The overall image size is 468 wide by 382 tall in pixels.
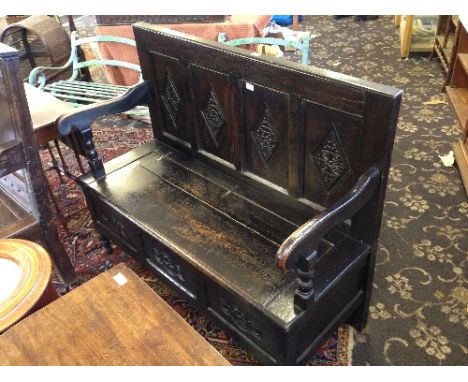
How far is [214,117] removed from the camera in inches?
84.4

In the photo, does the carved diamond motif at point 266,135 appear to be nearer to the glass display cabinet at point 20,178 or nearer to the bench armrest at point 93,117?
the bench armrest at point 93,117

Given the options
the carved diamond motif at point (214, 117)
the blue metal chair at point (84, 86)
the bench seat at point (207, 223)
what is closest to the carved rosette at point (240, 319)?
the bench seat at point (207, 223)

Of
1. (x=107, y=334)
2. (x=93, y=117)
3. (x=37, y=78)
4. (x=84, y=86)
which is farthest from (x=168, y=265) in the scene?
(x=37, y=78)

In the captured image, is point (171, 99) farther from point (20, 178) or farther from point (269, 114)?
point (20, 178)

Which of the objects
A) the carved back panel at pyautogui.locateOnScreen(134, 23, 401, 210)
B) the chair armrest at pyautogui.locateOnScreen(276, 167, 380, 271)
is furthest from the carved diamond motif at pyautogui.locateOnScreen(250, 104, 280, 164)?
the chair armrest at pyautogui.locateOnScreen(276, 167, 380, 271)

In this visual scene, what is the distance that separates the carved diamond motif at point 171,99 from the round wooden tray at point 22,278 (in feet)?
3.29

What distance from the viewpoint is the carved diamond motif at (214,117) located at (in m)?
2.09

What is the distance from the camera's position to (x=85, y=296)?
62.1 inches

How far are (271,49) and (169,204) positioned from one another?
11.1 ft

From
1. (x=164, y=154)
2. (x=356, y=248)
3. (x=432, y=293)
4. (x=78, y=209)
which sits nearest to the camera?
(x=356, y=248)

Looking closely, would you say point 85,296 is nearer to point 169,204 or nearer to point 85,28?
point 169,204

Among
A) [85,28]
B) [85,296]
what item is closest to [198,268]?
[85,296]

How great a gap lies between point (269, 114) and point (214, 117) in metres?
0.38

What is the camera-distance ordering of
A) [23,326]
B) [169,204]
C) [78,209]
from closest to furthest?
[23,326], [169,204], [78,209]
